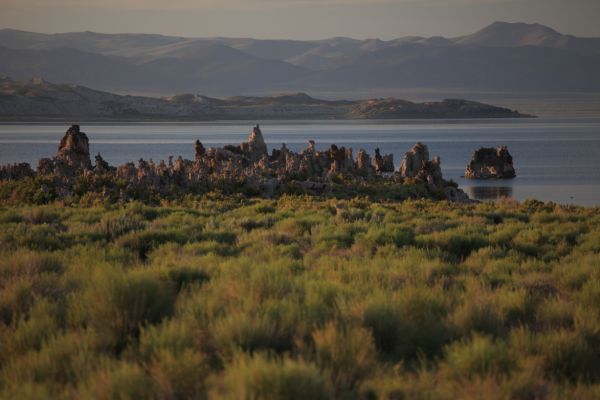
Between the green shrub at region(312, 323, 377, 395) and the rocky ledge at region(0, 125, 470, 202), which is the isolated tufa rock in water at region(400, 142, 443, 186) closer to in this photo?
the rocky ledge at region(0, 125, 470, 202)

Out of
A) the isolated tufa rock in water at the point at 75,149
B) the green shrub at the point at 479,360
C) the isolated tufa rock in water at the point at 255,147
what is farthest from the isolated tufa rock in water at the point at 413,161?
the green shrub at the point at 479,360

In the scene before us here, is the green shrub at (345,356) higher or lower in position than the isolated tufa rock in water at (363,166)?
higher

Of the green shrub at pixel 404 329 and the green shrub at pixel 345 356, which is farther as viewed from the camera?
the green shrub at pixel 404 329

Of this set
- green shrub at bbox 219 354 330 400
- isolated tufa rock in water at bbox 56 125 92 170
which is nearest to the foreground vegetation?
green shrub at bbox 219 354 330 400

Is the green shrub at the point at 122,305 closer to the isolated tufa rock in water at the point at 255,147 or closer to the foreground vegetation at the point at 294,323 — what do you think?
the foreground vegetation at the point at 294,323

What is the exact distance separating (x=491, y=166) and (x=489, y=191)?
15988 millimetres

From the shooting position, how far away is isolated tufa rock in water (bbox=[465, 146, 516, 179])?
290ft

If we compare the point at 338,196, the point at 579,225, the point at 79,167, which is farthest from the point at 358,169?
the point at 579,225

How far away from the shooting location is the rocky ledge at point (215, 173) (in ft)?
106

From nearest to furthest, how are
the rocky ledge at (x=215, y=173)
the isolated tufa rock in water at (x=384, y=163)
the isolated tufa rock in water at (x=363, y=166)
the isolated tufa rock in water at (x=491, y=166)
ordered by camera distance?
1. the rocky ledge at (x=215, y=173)
2. the isolated tufa rock in water at (x=363, y=166)
3. the isolated tufa rock in water at (x=384, y=163)
4. the isolated tufa rock in water at (x=491, y=166)

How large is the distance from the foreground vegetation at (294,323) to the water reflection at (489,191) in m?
55.0

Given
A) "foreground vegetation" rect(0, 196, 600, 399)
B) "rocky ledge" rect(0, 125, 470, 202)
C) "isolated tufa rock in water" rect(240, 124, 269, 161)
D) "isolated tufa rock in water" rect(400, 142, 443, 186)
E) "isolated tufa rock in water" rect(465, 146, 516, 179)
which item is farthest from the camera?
"isolated tufa rock in water" rect(465, 146, 516, 179)

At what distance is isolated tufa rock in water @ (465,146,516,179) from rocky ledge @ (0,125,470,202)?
33.9 meters

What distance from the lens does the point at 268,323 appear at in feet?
25.9
